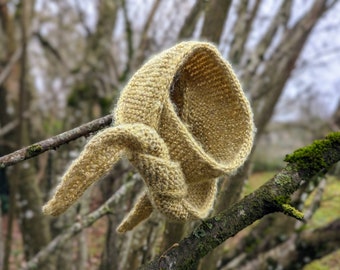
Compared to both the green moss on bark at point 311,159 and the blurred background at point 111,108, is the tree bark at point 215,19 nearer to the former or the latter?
the blurred background at point 111,108

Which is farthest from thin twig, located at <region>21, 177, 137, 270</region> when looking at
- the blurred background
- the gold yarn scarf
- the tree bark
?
the gold yarn scarf

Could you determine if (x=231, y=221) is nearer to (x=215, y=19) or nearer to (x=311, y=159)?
(x=311, y=159)

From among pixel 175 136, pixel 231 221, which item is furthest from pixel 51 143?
pixel 231 221

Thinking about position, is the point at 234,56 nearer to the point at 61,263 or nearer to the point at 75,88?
the point at 75,88

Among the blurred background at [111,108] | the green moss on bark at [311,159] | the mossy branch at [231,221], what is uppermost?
the green moss on bark at [311,159]

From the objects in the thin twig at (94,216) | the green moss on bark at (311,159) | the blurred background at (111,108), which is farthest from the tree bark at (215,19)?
the green moss on bark at (311,159)

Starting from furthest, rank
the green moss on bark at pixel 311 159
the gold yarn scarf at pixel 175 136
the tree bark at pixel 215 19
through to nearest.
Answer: the tree bark at pixel 215 19, the green moss on bark at pixel 311 159, the gold yarn scarf at pixel 175 136

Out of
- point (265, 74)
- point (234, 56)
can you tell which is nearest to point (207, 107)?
point (234, 56)
